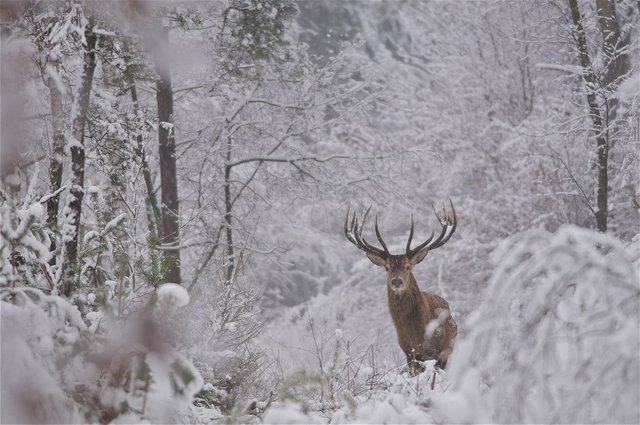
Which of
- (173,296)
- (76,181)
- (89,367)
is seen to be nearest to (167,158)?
(76,181)

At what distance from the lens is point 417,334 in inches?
221

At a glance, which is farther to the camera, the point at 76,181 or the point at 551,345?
the point at 76,181

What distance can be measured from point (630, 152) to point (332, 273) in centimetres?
1285

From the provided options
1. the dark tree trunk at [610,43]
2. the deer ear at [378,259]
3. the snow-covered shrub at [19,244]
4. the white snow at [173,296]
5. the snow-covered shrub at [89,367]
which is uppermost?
the dark tree trunk at [610,43]

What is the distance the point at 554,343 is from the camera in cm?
221

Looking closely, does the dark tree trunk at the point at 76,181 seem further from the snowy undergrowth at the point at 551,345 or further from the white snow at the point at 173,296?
Result: the snowy undergrowth at the point at 551,345

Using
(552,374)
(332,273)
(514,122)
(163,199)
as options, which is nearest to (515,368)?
(552,374)

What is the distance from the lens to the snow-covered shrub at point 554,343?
2.08 m

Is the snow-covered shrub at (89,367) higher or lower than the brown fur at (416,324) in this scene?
higher

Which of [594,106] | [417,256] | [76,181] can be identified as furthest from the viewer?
[594,106]

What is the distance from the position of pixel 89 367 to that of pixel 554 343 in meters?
1.69

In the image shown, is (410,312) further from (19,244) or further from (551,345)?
(551,345)

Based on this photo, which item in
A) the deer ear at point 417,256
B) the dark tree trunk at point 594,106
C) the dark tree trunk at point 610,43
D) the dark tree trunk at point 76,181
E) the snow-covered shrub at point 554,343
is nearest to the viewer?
the snow-covered shrub at point 554,343

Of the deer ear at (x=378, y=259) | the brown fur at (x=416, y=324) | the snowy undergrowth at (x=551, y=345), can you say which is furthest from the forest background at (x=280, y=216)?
the deer ear at (x=378, y=259)
